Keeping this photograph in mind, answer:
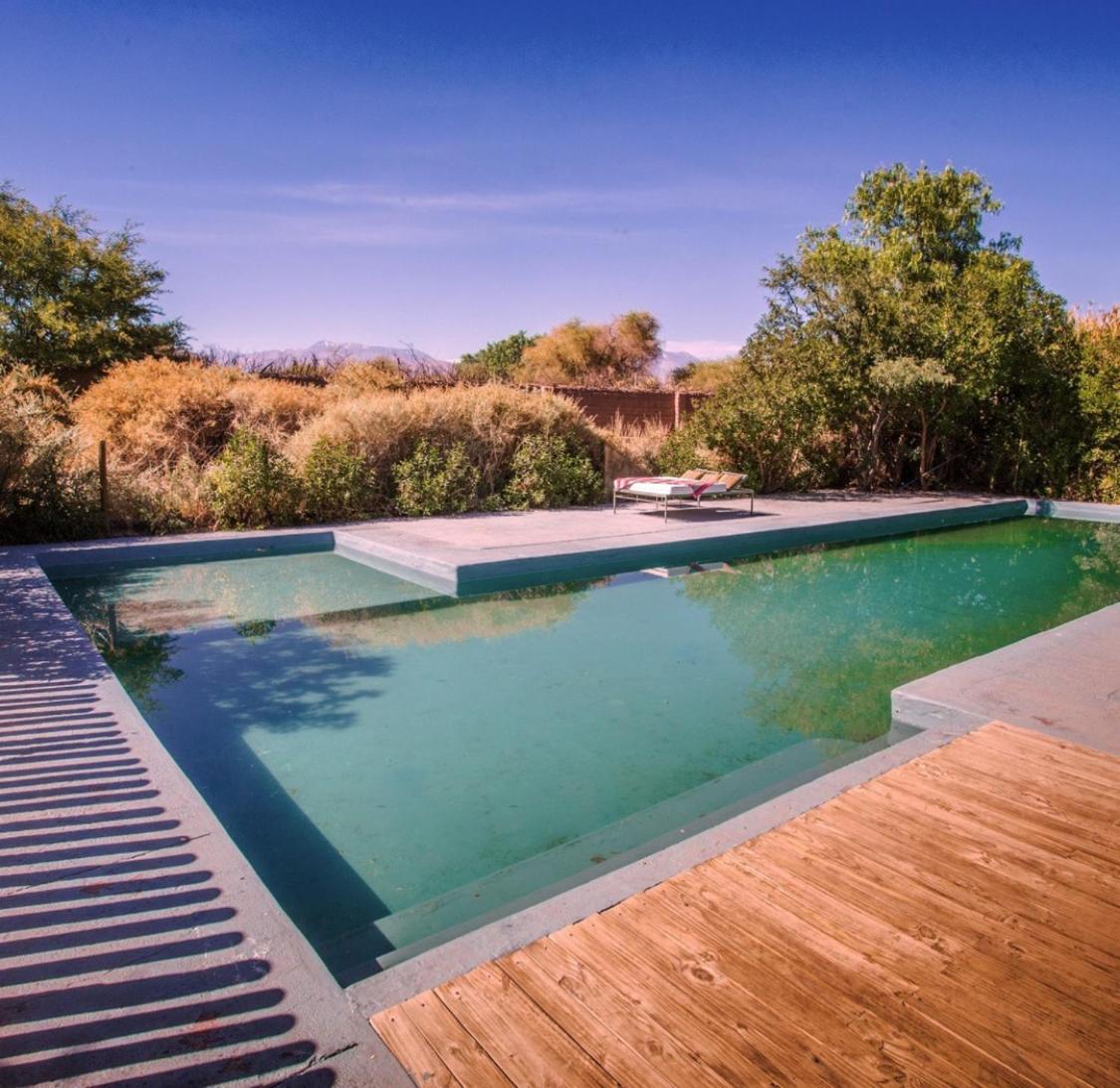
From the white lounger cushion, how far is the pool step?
20.0 ft

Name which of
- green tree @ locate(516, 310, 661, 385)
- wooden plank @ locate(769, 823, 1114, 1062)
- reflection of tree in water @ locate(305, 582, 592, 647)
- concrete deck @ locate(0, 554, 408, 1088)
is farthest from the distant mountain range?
green tree @ locate(516, 310, 661, 385)

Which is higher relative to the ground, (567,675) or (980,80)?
(980,80)

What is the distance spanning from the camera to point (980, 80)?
11898 millimetres

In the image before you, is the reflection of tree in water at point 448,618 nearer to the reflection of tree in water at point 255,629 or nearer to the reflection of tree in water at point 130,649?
the reflection of tree in water at point 255,629

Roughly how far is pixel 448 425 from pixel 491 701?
23.5ft

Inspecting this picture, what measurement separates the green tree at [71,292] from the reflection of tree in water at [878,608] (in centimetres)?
1280

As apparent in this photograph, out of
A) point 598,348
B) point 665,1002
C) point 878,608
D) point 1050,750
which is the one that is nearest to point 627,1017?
point 665,1002

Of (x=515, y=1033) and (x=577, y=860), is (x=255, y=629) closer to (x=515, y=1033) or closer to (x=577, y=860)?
(x=577, y=860)

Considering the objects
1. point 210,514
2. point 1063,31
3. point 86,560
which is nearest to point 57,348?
point 210,514

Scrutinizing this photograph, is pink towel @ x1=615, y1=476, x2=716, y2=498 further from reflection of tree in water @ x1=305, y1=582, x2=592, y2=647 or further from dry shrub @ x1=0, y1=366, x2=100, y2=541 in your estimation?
dry shrub @ x1=0, y1=366, x2=100, y2=541

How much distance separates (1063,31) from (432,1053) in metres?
14.9

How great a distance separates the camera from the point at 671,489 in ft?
32.8

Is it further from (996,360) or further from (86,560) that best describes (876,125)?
(86,560)

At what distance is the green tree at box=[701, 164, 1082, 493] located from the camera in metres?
12.4
